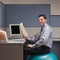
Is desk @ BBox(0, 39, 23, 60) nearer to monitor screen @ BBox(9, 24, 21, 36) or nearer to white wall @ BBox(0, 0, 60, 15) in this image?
monitor screen @ BBox(9, 24, 21, 36)

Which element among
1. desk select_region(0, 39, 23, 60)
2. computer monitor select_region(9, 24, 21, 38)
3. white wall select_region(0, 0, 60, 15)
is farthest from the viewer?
white wall select_region(0, 0, 60, 15)

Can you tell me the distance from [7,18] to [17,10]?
0.33 meters

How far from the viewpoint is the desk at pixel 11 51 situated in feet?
11.3

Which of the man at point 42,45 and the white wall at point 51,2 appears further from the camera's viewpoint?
the white wall at point 51,2

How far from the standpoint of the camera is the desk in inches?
136

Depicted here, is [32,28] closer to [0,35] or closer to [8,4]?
[8,4]

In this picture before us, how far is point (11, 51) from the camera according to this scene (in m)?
3.46

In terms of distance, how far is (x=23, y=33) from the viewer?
13.5ft

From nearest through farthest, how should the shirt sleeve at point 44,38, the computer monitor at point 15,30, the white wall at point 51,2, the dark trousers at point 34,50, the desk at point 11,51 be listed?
the desk at point 11,51 < the shirt sleeve at point 44,38 < the dark trousers at point 34,50 < the computer monitor at point 15,30 < the white wall at point 51,2

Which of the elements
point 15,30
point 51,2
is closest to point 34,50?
point 15,30

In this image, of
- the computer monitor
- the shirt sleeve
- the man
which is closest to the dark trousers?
the man

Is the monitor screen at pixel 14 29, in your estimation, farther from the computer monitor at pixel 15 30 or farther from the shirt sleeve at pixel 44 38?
the shirt sleeve at pixel 44 38

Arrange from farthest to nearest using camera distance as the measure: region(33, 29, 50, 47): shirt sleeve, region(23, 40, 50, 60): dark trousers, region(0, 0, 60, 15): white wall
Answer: region(0, 0, 60, 15): white wall → region(23, 40, 50, 60): dark trousers → region(33, 29, 50, 47): shirt sleeve

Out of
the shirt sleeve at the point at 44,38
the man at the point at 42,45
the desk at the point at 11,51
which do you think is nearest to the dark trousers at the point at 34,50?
the man at the point at 42,45
